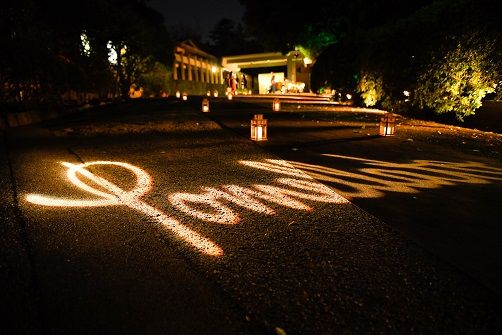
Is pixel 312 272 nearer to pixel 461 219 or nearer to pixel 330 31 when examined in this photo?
pixel 461 219

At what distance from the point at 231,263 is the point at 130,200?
1829mm

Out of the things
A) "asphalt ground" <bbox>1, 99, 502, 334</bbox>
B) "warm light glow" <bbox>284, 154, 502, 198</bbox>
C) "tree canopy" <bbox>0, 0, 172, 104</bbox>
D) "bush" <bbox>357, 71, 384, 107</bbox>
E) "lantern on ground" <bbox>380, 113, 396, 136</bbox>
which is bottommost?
"asphalt ground" <bbox>1, 99, 502, 334</bbox>

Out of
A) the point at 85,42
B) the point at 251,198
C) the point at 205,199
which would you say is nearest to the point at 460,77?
the point at 251,198

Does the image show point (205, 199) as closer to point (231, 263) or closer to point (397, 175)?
point (231, 263)

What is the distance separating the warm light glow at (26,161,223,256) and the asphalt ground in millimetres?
42

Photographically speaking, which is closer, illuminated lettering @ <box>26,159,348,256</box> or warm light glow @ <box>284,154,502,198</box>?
illuminated lettering @ <box>26,159,348,256</box>

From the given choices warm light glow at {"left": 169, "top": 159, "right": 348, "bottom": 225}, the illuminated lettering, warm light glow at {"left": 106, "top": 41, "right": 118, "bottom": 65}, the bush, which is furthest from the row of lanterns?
warm light glow at {"left": 106, "top": 41, "right": 118, "bottom": 65}

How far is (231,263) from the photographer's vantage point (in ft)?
8.30

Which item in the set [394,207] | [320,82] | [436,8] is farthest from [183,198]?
[320,82]

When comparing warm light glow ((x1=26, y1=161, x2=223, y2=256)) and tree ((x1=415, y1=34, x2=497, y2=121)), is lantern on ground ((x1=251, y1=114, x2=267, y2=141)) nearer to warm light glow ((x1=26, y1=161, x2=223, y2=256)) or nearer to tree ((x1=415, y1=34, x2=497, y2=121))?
warm light glow ((x1=26, y1=161, x2=223, y2=256))

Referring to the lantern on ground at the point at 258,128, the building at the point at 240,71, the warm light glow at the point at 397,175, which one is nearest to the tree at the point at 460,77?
the warm light glow at the point at 397,175

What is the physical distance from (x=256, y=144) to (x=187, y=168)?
7.37ft

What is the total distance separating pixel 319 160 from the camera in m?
5.78

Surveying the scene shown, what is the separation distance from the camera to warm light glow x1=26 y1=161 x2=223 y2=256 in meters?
2.89
